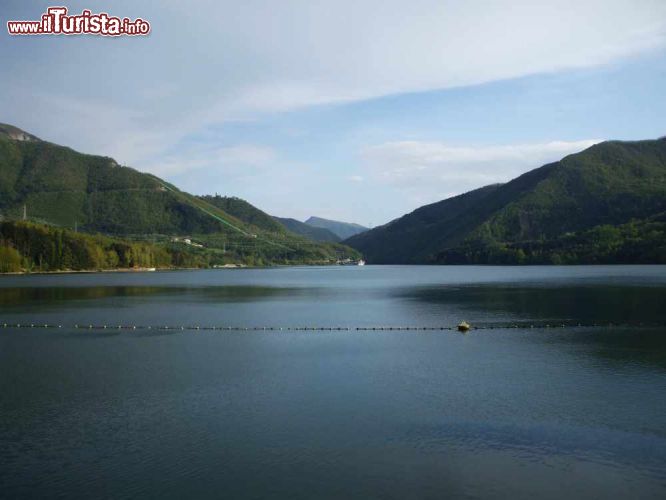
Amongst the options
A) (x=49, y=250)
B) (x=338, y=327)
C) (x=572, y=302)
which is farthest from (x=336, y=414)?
(x=49, y=250)

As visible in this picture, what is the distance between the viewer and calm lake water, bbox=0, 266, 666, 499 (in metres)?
16.4

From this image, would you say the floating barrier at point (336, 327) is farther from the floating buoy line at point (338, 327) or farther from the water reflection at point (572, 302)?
the water reflection at point (572, 302)

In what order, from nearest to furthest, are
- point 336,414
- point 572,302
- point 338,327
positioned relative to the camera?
point 336,414 → point 338,327 → point 572,302

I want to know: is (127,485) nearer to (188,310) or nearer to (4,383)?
(4,383)

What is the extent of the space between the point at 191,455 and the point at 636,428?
616 inches

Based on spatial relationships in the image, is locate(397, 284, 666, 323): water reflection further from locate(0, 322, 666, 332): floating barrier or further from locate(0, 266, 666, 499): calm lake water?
locate(0, 266, 666, 499): calm lake water

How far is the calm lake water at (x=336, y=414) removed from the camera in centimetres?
1641

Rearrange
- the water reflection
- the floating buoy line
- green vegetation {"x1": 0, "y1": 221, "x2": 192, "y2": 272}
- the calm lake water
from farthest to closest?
green vegetation {"x1": 0, "y1": 221, "x2": 192, "y2": 272}, the water reflection, the floating buoy line, the calm lake water

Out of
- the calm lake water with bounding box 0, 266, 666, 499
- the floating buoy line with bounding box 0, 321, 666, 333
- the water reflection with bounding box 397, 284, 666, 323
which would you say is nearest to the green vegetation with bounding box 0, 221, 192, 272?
the floating buoy line with bounding box 0, 321, 666, 333

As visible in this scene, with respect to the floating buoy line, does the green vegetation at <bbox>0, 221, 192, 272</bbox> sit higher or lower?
higher

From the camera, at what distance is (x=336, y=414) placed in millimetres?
22828

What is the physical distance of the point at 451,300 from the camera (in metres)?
75.9

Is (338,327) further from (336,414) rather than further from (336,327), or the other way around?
(336,414)

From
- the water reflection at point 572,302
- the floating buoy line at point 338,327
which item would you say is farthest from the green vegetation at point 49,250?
the water reflection at point 572,302
